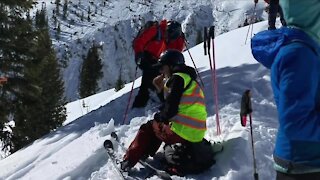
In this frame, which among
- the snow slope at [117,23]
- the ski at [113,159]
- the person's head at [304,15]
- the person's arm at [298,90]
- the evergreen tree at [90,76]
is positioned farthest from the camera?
the snow slope at [117,23]

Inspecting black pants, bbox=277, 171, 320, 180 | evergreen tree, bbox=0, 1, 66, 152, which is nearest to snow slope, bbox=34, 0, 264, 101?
evergreen tree, bbox=0, 1, 66, 152

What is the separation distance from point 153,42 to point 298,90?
660cm

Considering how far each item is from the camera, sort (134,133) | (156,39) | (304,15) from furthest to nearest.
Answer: (156,39) → (134,133) → (304,15)

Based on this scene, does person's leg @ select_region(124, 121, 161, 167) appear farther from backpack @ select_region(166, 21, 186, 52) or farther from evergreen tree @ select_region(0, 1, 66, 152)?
evergreen tree @ select_region(0, 1, 66, 152)

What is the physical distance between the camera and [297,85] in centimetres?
278

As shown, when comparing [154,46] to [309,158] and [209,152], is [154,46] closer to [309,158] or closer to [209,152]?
[209,152]

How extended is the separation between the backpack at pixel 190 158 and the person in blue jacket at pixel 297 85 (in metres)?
2.82

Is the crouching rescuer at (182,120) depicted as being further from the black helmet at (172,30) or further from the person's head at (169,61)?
the black helmet at (172,30)

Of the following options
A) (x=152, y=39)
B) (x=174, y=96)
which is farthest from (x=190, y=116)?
(x=152, y=39)

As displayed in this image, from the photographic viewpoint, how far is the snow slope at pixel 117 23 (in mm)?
137000

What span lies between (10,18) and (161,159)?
1110 cm

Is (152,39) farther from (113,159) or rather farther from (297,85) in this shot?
(297,85)

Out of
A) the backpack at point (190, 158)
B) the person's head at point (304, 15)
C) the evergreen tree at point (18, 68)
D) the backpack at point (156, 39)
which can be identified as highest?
the person's head at point (304, 15)

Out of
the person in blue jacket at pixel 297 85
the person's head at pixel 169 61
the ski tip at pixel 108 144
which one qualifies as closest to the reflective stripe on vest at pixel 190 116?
the person's head at pixel 169 61
